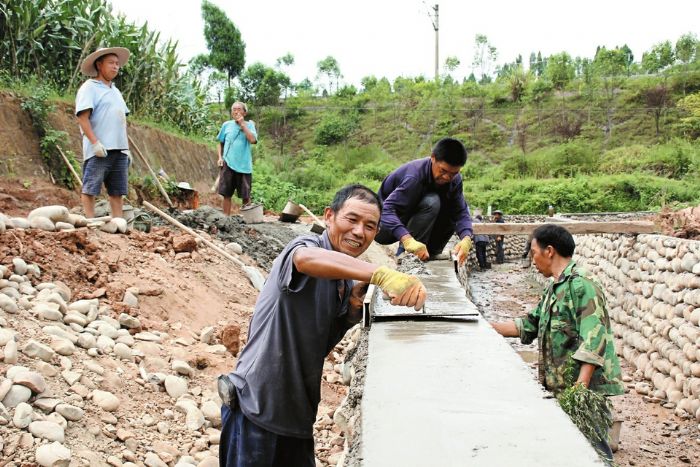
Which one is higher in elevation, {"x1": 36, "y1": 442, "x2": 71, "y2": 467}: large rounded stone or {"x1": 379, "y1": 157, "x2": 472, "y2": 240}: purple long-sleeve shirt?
{"x1": 379, "y1": 157, "x2": 472, "y2": 240}: purple long-sleeve shirt

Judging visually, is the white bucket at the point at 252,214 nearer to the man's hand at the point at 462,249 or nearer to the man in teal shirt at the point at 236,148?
the man in teal shirt at the point at 236,148

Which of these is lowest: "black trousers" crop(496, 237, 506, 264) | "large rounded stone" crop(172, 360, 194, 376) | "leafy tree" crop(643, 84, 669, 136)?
"black trousers" crop(496, 237, 506, 264)

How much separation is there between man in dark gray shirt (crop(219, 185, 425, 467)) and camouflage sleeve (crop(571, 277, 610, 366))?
1.38m

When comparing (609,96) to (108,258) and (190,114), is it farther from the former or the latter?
(108,258)

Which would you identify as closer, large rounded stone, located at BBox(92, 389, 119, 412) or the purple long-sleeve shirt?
large rounded stone, located at BBox(92, 389, 119, 412)

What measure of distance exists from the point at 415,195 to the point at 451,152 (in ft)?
1.68

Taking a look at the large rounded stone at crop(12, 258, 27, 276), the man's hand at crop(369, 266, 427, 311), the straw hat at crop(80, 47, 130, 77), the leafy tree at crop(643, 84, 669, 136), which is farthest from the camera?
the leafy tree at crop(643, 84, 669, 136)

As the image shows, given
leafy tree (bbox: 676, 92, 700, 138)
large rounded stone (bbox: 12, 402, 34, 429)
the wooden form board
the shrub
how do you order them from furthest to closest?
the shrub
leafy tree (bbox: 676, 92, 700, 138)
the wooden form board
large rounded stone (bbox: 12, 402, 34, 429)

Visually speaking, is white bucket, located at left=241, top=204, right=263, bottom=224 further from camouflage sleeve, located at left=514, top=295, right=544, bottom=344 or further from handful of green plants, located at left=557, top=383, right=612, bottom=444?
handful of green plants, located at left=557, top=383, right=612, bottom=444

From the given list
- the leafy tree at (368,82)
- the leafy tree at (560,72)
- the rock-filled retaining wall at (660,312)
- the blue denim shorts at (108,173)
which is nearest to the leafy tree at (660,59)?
the leafy tree at (560,72)

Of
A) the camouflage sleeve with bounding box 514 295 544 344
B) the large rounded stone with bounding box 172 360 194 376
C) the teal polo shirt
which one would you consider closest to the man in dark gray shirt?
the camouflage sleeve with bounding box 514 295 544 344

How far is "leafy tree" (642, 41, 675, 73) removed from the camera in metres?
36.1

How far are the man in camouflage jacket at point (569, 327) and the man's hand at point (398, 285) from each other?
1.42 meters

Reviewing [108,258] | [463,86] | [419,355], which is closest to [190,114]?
[108,258]
